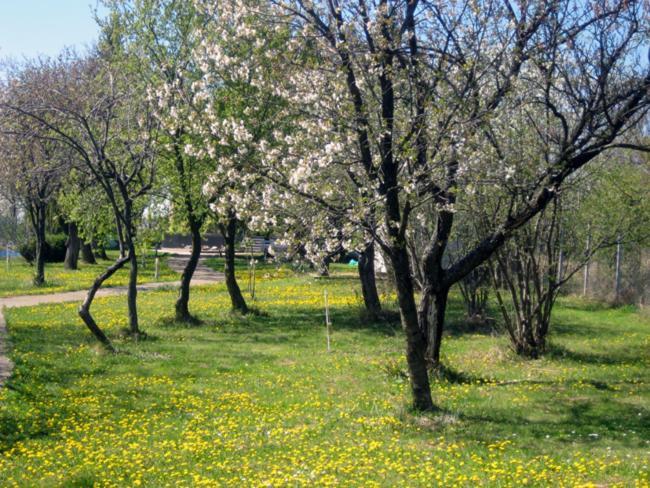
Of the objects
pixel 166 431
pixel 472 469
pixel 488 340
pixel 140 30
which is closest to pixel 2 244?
pixel 140 30

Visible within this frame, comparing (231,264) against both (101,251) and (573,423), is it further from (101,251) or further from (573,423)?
(101,251)

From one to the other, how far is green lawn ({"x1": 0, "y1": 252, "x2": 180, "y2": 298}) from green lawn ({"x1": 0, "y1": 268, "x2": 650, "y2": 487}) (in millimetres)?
8949

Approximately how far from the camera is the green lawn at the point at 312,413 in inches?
275

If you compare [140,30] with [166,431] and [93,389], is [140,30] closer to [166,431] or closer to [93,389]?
[93,389]

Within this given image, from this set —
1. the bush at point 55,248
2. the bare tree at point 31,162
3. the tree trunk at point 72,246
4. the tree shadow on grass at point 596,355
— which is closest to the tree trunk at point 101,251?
the tree trunk at point 72,246

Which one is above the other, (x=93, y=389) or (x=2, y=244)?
(x=2, y=244)

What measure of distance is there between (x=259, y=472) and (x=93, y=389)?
4726 millimetres

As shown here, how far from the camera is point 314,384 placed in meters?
11.5

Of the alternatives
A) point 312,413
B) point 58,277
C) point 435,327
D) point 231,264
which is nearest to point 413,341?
point 312,413

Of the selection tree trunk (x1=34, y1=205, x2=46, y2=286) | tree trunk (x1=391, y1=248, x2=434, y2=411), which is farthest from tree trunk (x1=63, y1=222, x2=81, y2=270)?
tree trunk (x1=391, y1=248, x2=434, y2=411)

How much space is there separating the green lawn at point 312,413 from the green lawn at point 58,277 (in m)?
8.95

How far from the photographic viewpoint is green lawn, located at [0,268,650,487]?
22.9ft

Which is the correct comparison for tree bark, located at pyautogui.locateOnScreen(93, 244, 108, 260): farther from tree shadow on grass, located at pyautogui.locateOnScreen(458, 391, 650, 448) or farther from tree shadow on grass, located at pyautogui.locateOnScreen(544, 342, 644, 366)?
tree shadow on grass, located at pyautogui.locateOnScreen(458, 391, 650, 448)

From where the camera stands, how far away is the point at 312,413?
949 centimetres
